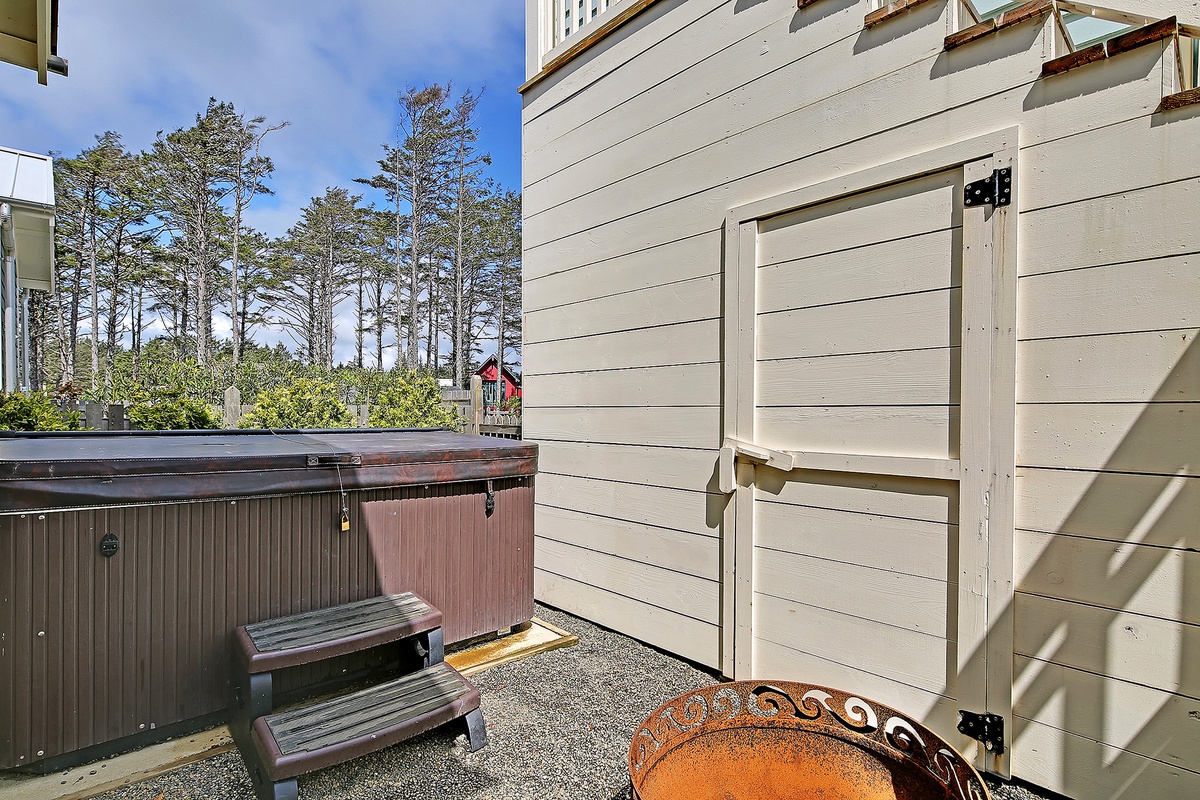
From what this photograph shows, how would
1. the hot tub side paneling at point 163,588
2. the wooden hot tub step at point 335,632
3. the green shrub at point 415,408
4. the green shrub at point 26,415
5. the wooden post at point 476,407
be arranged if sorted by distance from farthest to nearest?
the green shrub at point 415,408 < the wooden post at point 476,407 < the green shrub at point 26,415 < the wooden hot tub step at point 335,632 < the hot tub side paneling at point 163,588

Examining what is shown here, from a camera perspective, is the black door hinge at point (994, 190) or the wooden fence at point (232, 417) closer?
the black door hinge at point (994, 190)

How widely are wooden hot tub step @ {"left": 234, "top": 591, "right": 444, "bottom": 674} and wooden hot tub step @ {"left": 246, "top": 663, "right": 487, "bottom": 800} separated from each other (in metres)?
0.14

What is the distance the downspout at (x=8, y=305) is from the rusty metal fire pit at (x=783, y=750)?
7.37 meters

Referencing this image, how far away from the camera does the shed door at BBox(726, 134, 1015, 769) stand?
1.66 metres

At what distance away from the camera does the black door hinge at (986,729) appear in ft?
5.32

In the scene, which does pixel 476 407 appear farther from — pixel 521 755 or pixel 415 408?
pixel 521 755

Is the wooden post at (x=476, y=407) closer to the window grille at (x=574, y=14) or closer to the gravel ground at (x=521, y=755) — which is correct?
the window grille at (x=574, y=14)

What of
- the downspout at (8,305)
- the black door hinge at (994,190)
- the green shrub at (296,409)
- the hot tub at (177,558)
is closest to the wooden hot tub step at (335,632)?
the hot tub at (177,558)

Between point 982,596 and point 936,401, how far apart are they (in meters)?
0.59

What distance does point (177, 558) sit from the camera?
5.79 ft

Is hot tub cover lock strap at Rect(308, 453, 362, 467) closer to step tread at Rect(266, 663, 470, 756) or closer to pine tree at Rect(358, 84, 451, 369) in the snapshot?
step tread at Rect(266, 663, 470, 756)

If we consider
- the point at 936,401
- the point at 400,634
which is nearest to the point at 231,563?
the point at 400,634

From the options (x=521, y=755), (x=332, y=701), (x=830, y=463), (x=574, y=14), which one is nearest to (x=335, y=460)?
(x=332, y=701)

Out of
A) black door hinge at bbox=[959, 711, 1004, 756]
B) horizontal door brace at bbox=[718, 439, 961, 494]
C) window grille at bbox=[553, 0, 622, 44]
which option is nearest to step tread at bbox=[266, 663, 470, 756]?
horizontal door brace at bbox=[718, 439, 961, 494]
